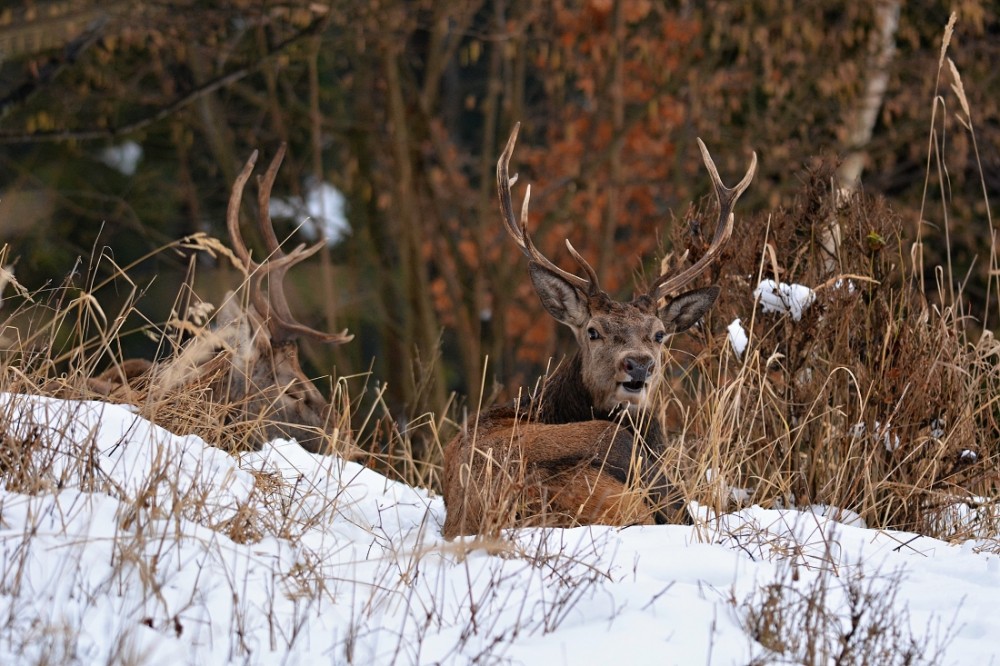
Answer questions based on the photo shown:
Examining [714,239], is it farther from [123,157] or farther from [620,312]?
[123,157]

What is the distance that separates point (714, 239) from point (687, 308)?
1.10ft

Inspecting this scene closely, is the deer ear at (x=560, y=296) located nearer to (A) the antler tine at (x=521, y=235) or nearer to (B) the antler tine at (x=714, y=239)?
(A) the antler tine at (x=521, y=235)

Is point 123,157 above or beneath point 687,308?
beneath

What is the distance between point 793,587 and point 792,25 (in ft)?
36.3

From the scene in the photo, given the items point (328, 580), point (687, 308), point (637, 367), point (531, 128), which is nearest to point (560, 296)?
point (687, 308)

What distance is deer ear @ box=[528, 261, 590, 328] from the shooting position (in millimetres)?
6258

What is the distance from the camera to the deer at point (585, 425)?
4.67 m

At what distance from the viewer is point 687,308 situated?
617 cm

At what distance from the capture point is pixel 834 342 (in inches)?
236

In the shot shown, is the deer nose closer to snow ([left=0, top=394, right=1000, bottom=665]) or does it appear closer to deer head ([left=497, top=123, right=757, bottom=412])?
deer head ([left=497, top=123, right=757, bottom=412])

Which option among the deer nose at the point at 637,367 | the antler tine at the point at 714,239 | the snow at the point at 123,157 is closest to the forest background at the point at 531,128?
the snow at the point at 123,157

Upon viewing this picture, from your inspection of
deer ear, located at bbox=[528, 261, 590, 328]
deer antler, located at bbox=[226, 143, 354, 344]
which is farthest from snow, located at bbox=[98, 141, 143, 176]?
deer ear, located at bbox=[528, 261, 590, 328]

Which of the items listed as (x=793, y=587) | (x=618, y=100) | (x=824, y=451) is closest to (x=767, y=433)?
(x=824, y=451)

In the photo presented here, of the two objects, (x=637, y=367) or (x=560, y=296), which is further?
(x=560, y=296)
